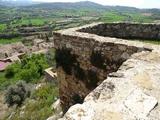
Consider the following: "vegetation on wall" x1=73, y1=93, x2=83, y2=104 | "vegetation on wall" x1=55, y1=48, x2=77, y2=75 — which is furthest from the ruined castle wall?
"vegetation on wall" x1=73, y1=93, x2=83, y2=104

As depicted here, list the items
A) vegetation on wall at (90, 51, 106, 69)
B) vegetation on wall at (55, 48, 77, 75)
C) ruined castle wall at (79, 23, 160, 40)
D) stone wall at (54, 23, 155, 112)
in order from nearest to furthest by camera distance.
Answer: stone wall at (54, 23, 155, 112)
vegetation on wall at (90, 51, 106, 69)
vegetation on wall at (55, 48, 77, 75)
ruined castle wall at (79, 23, 160, 40)

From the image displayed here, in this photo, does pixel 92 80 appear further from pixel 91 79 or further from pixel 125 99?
pixel 125 99

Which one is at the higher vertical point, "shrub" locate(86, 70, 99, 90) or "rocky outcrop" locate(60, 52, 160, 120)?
"rocky outcrop" locate(60, 52, 160, 120)

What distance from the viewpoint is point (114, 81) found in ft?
7.84

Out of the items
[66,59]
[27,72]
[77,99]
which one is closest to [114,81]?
[66,59]

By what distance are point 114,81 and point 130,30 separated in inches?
214

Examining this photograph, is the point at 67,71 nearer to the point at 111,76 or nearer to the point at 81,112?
the point at 111,76

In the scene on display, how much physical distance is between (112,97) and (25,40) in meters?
71.1

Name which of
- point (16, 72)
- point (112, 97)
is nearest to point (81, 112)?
point (112, 97)

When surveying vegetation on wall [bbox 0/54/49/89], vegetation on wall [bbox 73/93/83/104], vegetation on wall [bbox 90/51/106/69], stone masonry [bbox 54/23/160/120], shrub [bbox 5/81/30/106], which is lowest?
vegetation on wall [bbox 0/54/49/89]

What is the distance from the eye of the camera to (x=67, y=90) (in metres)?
5.53

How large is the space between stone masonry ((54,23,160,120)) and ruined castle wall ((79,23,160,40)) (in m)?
1.56

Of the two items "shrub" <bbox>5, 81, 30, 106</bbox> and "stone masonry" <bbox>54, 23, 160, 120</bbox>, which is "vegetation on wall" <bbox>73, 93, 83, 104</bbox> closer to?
"stone masonry" <bbox>54, 23, 160, 120</bbox>

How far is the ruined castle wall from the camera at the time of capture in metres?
7.03
